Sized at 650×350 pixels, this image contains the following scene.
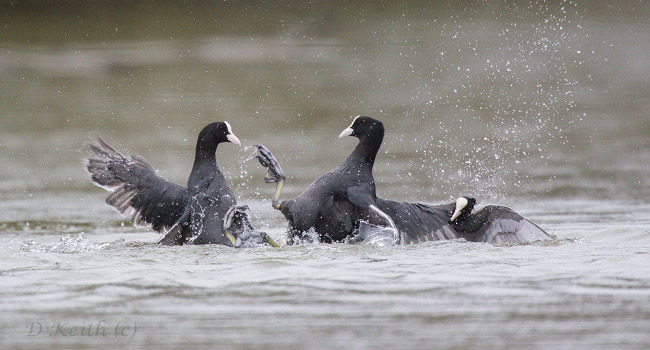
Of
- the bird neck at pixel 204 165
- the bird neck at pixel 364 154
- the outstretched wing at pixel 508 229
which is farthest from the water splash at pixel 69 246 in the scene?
the outstretched wing at pixel 508 229

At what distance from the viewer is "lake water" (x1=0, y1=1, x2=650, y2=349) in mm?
4465

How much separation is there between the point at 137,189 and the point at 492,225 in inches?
88.7

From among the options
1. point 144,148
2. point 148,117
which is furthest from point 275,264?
point 148,117

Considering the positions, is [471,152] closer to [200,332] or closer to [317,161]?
[317,161]

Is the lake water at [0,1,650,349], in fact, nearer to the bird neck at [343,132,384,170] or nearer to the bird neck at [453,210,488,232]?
the bird neck at [453,210,488,232]

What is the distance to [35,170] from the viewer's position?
9.52 metres

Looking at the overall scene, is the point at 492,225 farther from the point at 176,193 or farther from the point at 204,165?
the point at 176,193

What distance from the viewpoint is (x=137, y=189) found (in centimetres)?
714

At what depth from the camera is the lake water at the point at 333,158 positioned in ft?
14.6

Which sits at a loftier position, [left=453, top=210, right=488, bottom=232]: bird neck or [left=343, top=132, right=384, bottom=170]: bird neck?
[left=343, top=132, right=384, bottom=170]: bird neck

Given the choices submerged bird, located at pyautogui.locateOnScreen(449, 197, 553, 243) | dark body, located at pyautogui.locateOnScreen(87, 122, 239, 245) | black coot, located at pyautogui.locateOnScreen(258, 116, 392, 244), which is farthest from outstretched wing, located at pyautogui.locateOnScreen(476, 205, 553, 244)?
dark body, located at pyautogui.locateOnScreen(87, 122, 239, 245)

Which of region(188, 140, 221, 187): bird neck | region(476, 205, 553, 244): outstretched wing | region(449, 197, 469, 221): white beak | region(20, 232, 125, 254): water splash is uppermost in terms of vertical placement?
region(188, 140, 221, 187): bird neck

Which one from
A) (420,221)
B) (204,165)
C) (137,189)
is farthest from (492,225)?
(137,189)

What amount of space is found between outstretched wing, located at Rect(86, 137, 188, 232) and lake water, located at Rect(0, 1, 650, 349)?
11.5 inches
